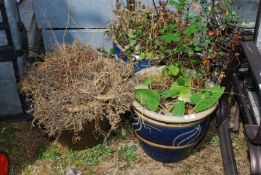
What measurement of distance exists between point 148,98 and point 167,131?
0.28 meters

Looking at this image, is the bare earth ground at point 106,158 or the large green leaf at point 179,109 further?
the bare earth ground at point 106,158

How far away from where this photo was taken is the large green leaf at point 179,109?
269cm

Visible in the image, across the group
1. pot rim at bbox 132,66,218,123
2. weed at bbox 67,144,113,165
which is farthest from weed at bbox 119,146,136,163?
pot rim at bbox 132,66,218,123

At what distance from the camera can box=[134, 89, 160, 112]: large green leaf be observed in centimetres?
273

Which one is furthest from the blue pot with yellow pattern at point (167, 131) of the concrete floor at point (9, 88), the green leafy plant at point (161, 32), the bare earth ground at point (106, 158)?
the concrete floor at point (9, 88)

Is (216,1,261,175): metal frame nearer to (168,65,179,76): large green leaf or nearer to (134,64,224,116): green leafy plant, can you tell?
(134,64,224,116): green leafy plant

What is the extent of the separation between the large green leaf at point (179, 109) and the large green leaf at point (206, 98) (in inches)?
4.0

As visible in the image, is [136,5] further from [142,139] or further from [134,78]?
[142,139]

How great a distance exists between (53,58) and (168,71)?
0.95 m

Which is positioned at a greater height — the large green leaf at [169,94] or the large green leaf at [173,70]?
the large green leaf at [173,70]

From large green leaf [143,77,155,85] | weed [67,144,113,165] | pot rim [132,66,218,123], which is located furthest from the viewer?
weed [67,144,113,165]

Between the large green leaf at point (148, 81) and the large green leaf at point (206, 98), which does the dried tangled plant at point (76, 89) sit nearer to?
the large green leaf at point (148, 81)

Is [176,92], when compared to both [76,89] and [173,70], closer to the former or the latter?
[173,70]

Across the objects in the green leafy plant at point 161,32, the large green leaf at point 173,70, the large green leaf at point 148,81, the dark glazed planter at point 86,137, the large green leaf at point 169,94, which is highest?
the green leafy plant at point 161,32
